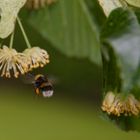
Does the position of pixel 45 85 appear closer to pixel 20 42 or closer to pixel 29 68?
pixel 29 68

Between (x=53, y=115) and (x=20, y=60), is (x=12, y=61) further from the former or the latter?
(x=53, y=115)

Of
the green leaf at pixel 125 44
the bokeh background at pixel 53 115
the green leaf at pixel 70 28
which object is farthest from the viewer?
the bokeh background at pixel 53 115

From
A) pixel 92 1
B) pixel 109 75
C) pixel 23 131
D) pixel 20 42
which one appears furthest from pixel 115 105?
pixel 23 131

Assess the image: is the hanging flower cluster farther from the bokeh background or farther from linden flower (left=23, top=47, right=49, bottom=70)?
the bokeh background

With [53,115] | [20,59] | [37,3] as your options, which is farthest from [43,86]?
[53,115]

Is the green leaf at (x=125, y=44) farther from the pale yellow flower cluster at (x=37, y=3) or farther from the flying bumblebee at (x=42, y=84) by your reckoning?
the pale yellow flower cluster at (x=37, y=3)

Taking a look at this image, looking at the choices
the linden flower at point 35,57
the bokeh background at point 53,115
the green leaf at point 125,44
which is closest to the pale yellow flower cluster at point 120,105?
the green leaf at point 125,44
